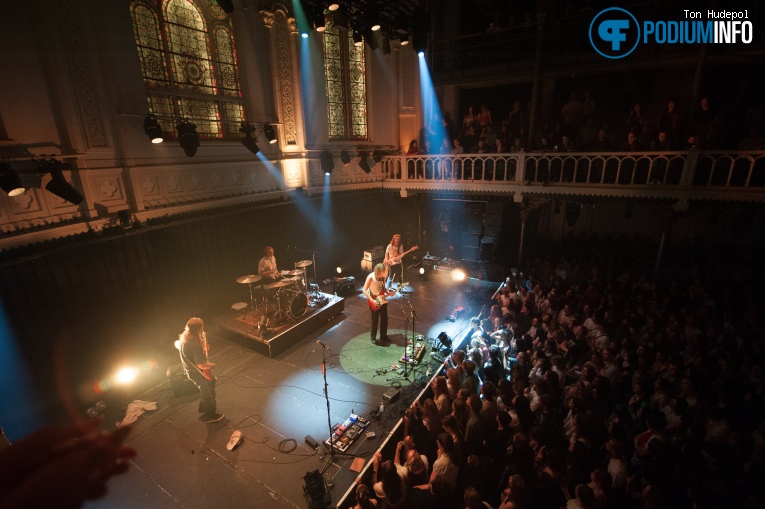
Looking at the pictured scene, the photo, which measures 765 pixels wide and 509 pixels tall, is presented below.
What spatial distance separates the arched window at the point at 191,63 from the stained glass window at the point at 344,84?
3521 millimetres

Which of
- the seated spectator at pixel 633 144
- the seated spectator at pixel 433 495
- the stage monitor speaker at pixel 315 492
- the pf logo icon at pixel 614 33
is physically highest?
the pf logo icon at pixel 614 33

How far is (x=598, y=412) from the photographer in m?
5.05

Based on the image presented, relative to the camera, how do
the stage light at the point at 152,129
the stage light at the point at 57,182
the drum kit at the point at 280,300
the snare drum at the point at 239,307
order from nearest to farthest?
the stage light at the point at 57,182 → the stage light at the point at 152,129 → the drum kit at the point at 280,300 → the snare drum at the point at 239,307

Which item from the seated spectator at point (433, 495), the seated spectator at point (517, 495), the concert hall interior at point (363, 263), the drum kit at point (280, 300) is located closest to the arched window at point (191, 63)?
the concert hall interior at point (363, 263)

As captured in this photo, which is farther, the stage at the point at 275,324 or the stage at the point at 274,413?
the stage at the point at 275,324

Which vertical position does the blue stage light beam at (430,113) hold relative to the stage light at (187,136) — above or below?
above

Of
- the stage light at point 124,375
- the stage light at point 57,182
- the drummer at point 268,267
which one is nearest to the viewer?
the stage light at point 57,182

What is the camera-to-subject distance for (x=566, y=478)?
4047mm

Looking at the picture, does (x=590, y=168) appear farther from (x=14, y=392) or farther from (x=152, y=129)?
(x=14, y=392)

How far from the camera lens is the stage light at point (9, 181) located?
5.71m

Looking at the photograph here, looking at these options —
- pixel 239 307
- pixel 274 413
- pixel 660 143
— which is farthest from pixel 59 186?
pixel 660 143

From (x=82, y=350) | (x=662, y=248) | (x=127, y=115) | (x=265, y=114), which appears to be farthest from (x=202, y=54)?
(x=662, y=248)

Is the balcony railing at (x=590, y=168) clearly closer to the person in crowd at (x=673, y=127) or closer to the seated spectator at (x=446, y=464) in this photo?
the person in crowd at (x=673, y=127)

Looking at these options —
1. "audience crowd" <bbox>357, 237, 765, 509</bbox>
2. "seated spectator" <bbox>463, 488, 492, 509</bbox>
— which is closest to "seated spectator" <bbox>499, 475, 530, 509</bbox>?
"audience crowd" <bbox>357, 237, 765, 509</bbox>
